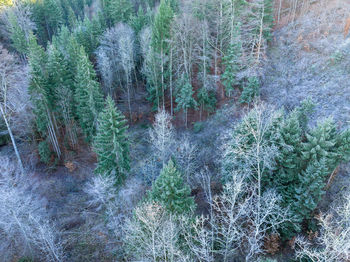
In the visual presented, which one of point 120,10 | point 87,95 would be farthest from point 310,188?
point 120,10

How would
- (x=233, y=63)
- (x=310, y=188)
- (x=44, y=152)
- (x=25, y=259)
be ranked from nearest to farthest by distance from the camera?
(x=310, y=188), (x=25, y=259), (x=44, y=152), (x=233, y=63)

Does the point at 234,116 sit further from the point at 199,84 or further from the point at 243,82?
the point at 199,84

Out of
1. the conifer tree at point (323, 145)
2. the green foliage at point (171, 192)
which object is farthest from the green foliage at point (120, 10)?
the conifer tree at point (323, 145)

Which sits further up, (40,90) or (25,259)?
(40,90)

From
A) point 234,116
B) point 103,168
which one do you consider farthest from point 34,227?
point 234,116

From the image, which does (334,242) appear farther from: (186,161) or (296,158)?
(186,161)

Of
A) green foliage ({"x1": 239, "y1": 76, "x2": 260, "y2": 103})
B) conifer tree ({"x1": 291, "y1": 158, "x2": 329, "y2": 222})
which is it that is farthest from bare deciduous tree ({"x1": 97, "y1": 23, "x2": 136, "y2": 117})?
conifer tree ({"x1": 291, "y1": 158, "x2": 329, "y2": 222})

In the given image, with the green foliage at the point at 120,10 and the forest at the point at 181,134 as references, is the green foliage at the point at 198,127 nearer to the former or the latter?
the forest at the point at 181,134
